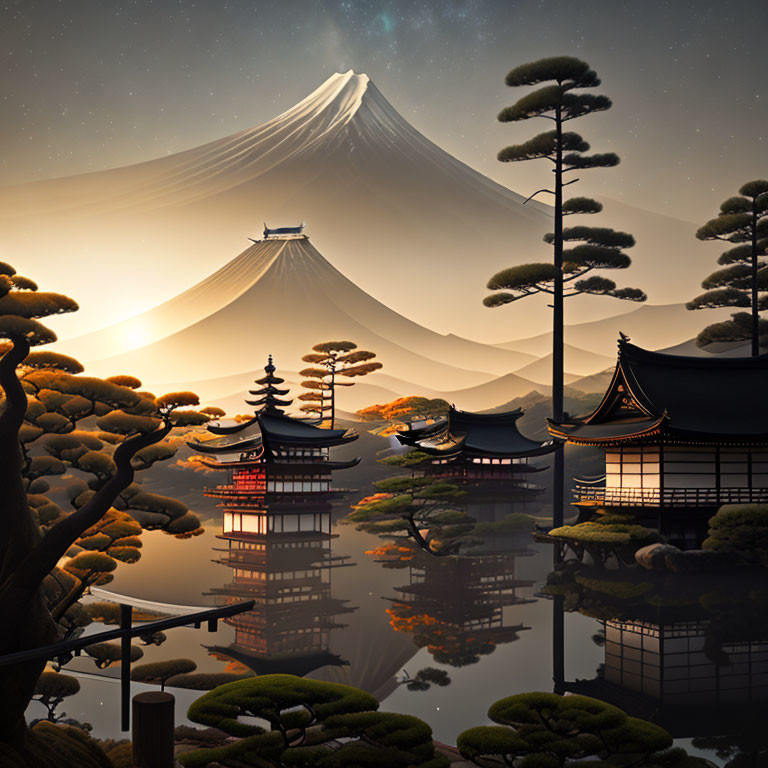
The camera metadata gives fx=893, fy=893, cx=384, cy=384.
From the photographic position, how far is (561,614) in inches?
872

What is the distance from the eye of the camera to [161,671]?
51.8 feet

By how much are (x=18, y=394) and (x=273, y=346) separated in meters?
122

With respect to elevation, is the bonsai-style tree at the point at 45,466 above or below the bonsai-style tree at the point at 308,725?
above

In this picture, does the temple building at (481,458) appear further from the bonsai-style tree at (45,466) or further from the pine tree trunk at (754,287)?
the bonsai-style tree at (45,466)

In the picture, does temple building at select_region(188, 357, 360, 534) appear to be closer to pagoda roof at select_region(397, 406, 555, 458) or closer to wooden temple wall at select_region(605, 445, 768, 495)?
pagoda roof at select_region(397, 406, 555, 458)

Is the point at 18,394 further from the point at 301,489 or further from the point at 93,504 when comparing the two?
the point at 301,489

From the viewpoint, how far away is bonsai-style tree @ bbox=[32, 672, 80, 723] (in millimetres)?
14750

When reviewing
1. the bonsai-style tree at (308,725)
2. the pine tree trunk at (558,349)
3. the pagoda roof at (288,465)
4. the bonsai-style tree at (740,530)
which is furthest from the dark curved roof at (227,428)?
the bonsai-style tree at (308,725)

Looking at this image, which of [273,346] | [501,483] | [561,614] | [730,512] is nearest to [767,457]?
[730,512]

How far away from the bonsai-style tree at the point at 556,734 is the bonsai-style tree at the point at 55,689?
310 inches

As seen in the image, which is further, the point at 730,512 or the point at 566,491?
the point at 566,491

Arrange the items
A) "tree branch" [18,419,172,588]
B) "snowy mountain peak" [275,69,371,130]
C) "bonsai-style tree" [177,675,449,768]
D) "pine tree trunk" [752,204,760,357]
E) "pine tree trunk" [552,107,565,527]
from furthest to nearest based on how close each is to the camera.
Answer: "snowy mountain peak" [275,69,371,130]
"pine tree trunk" [752,204,760,357]
"pine tree trunk" [552,107,565,527]
"bonsai-style tree" [177,675,449,768]
"tree branch" [18,419,172,588]

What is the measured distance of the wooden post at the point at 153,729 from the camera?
28.6ft

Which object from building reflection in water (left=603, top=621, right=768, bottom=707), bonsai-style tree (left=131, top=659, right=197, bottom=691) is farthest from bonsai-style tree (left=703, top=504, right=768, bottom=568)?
bonsai-style tree (left=131, top=659, right=197, bottom=691)
